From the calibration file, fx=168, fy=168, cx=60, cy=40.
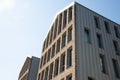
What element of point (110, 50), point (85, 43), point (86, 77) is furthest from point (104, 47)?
point (86, 77)

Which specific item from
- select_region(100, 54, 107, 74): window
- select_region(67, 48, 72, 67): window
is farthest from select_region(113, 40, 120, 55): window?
select_region(67, 48, 72, 67): window

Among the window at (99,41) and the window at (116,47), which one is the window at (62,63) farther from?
the window at (116,47)

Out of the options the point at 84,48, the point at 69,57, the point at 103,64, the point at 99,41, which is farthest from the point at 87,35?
the point at 103,64

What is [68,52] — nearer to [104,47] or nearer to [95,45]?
[95,45]

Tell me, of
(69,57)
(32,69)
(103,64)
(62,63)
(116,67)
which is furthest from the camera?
(32,69)

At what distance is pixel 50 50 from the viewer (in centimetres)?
3288

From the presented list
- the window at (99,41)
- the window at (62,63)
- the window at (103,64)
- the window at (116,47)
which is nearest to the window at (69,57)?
the window at (62,63)

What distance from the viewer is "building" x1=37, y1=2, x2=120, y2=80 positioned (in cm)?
2111

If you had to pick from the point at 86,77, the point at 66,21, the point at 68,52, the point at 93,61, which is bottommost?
the point at 86,77

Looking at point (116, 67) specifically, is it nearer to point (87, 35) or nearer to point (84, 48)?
point (84, 48)

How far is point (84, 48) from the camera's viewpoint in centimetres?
2236

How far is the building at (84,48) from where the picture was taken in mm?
21109

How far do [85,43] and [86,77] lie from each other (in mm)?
5049

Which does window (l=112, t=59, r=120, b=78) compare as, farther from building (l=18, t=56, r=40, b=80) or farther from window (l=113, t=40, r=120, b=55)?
building (l=18, t=56, r=40, b=80)
